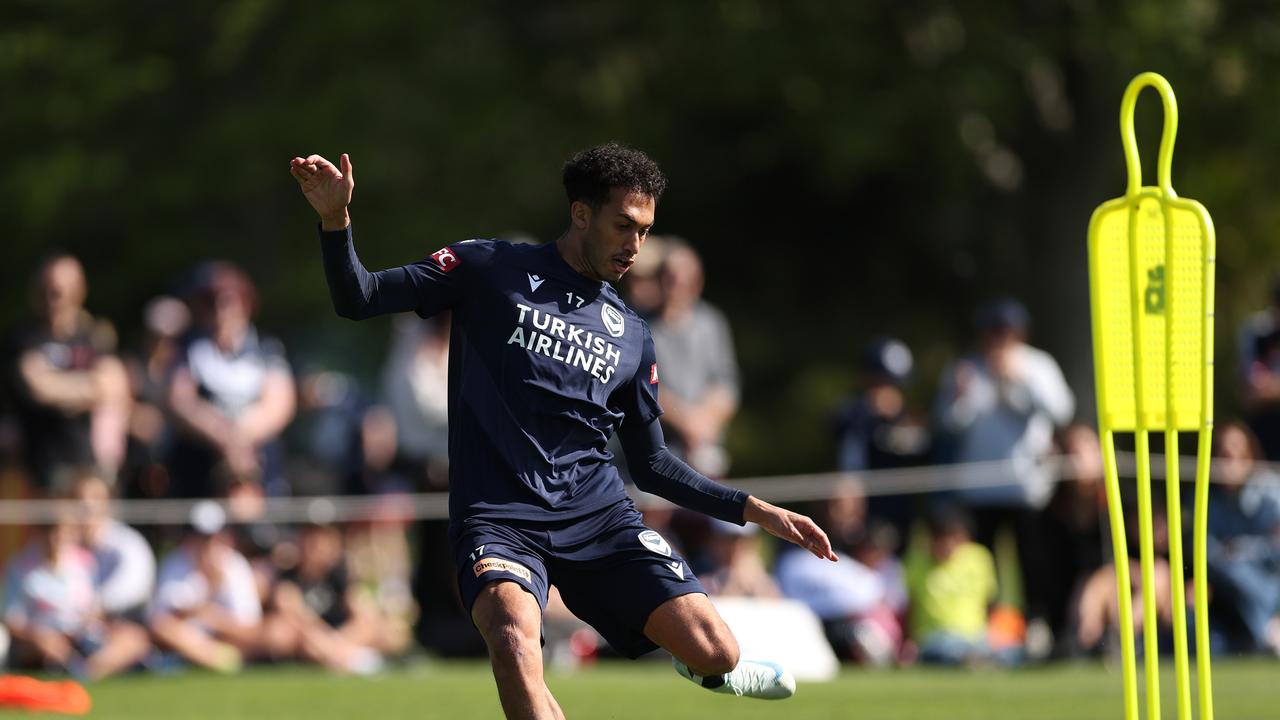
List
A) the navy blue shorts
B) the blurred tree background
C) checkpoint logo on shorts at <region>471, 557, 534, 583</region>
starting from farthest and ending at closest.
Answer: the blurred tree background → the navy blue shorts → checkpoint logo on shorts at <region>471, 557, 534, 583</region>

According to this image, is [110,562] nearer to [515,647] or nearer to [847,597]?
[847,597]

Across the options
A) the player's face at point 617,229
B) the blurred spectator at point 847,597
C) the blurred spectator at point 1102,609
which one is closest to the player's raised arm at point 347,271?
the player's face at point 617,229

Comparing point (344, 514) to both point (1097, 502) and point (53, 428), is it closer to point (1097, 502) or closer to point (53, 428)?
point (53, 428)

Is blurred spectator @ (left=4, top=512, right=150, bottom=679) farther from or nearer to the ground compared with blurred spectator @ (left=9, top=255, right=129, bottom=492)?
nearer to the ground

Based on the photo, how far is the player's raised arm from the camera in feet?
18.5

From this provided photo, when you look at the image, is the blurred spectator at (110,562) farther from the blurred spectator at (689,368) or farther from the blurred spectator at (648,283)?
the blurred spectator at (648,283)

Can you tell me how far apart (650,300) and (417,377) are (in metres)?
1.67

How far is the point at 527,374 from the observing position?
Answer: 6.08m

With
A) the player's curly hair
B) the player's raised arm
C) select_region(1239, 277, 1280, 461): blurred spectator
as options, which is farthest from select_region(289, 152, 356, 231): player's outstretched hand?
select_region(1239, 277, 1280, 461): blurred spectator

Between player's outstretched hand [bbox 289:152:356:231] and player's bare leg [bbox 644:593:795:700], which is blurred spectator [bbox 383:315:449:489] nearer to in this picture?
player's bare leg [bbox 644:593:795:700]

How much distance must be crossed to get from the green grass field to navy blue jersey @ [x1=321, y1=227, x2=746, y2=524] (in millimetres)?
3101

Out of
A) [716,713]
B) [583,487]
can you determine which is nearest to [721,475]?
[716,713]

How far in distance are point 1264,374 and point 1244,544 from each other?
124 centimetres

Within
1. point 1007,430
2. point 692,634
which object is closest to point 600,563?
point 692,634
